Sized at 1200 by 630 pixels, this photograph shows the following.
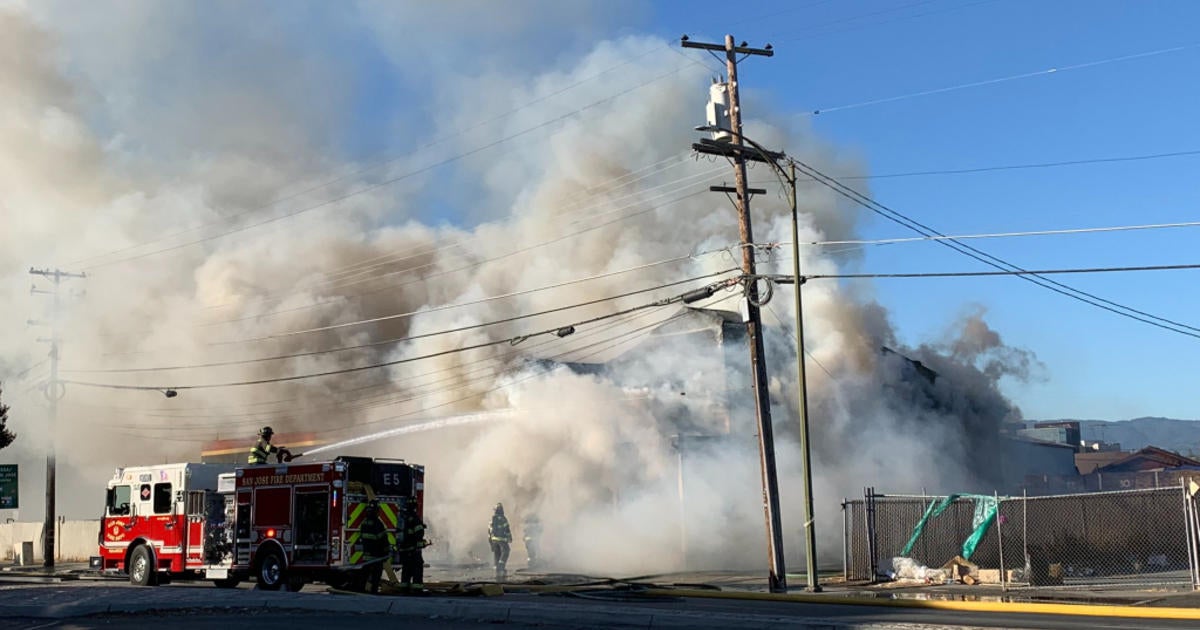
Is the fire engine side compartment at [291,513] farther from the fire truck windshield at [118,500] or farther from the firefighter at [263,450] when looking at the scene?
the fire truck windshield at [118,500]

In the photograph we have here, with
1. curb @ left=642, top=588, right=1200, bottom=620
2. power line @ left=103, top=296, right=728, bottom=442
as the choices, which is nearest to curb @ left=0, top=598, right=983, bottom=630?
curb @ left=642, top=588, right=1200, bottom=620

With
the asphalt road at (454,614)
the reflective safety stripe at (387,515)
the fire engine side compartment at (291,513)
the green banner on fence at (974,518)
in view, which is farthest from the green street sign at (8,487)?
the green banner on fence at (974,518)

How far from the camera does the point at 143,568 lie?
21625mm

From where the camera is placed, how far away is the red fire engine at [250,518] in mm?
18922

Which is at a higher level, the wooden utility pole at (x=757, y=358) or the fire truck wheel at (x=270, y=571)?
the wooden utility pole at (x=757, y=358)

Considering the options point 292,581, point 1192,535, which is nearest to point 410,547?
point 292,581

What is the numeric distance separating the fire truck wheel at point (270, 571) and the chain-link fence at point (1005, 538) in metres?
10.8

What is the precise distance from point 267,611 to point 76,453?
50917 millimetres

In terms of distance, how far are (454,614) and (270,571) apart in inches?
317

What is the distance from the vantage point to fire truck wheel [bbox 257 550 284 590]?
19484 millimetres

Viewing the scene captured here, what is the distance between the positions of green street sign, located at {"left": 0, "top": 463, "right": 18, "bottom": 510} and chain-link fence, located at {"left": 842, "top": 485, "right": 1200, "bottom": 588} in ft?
81.0

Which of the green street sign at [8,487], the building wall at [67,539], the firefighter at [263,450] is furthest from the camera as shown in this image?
the building wall at [67,539]

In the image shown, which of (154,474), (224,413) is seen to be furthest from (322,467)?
(224,413)

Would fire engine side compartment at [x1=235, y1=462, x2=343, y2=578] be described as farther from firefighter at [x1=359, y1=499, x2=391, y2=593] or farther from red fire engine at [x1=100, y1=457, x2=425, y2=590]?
firefighter at [x1=359, y1=499, x2=391, y2=593]
